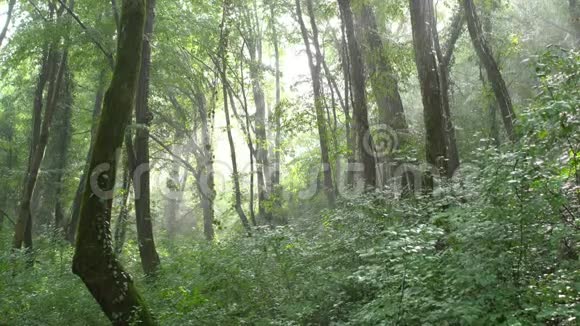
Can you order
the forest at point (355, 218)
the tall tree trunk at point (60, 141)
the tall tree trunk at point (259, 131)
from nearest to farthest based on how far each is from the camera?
the forest at point (355, 218), the tall tree trunk at point (259, 131), the tall tree trunk at point (60, 141)

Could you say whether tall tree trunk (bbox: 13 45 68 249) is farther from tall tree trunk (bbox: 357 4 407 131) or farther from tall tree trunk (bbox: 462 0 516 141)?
tall tree trunk (bbox: 462 0 516 141)

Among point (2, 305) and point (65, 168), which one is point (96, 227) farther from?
point (65, 168)

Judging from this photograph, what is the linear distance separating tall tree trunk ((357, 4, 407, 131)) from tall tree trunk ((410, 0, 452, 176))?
438 centimetres

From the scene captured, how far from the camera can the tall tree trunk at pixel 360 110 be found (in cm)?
1146

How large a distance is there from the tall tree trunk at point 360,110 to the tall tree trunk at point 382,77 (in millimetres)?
2236

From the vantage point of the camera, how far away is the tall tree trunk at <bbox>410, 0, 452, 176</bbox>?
28.9 feet

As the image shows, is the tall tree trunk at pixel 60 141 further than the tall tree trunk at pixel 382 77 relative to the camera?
Yes

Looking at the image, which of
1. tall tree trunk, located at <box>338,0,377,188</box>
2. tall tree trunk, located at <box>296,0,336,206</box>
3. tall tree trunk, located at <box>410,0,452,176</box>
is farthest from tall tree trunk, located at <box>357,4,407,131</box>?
tall tree trunk, located at <box>410,0,452,176</box>

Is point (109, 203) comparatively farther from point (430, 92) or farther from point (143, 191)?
point (430, 92)

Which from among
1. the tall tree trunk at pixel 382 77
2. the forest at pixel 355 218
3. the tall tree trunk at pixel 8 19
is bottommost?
the forest at pixel 355 218

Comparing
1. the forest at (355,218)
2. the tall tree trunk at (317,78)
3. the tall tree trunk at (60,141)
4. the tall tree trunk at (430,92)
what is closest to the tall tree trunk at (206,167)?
the forest at (355,218)

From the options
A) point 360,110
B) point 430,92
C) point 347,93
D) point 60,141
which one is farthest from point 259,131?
point 430,92

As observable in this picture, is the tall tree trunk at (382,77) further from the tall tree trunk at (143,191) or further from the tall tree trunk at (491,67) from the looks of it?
the tall tree trunk at (143,191)

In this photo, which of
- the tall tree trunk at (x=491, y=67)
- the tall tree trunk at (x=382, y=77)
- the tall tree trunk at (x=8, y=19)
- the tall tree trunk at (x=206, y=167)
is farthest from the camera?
the tall tree trunk at (x=206, y=167)
